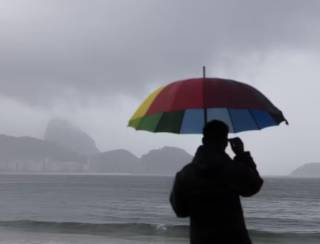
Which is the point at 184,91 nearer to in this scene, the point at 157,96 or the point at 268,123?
the point at 157,96

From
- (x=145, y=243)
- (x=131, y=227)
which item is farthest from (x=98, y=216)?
(x=145, y=243)

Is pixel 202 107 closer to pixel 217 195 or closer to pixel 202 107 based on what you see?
pixel 202 107

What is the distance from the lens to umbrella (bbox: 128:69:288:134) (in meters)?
5.45

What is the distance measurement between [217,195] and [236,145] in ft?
1.99

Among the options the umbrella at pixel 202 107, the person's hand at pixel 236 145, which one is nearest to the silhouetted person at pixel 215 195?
the person's hand at pixel 236 145

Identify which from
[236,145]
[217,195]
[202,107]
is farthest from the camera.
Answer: [202,107]

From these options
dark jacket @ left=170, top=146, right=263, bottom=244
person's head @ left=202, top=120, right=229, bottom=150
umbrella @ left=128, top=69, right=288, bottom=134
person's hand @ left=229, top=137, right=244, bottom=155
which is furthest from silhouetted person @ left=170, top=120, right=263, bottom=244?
umbrella @ left=128, top=69, right=288, bottom=134

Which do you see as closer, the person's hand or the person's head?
Answer: the person's head

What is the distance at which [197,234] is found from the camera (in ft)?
14.9

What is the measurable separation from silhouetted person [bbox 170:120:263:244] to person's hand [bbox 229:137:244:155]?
0.98ft

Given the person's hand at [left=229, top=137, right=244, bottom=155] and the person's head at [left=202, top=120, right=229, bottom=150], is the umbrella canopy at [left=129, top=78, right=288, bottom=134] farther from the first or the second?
the person's head at [left=202, top=120, right=229, bottom=150]

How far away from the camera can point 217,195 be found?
4.48m

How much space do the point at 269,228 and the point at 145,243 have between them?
16475 mm

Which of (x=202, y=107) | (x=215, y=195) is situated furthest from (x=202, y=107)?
(x=215, y=195)
